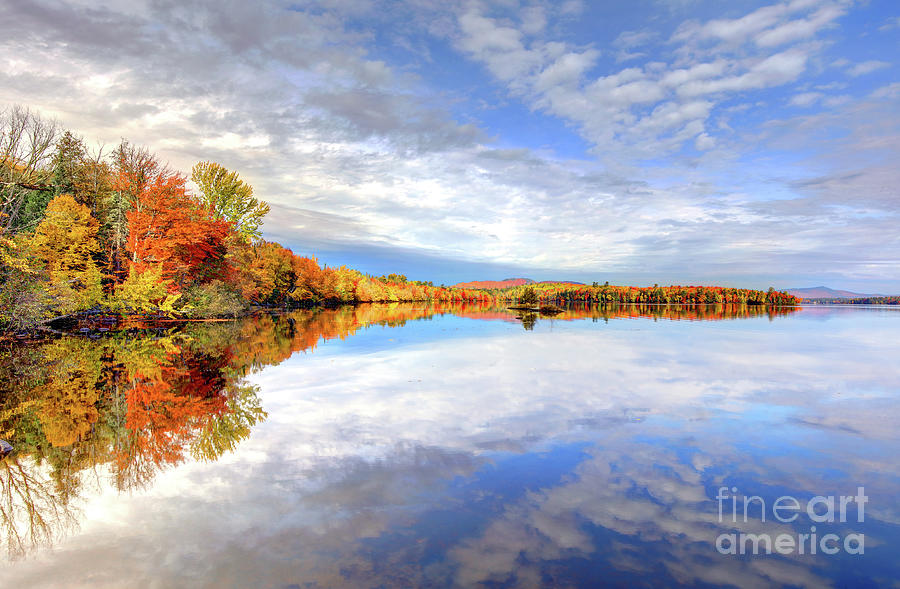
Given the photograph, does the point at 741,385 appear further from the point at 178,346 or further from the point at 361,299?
the point at 361,299

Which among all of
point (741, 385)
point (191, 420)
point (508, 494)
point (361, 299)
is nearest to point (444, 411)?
point (508, 494)

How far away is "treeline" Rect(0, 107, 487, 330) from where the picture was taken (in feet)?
85.4

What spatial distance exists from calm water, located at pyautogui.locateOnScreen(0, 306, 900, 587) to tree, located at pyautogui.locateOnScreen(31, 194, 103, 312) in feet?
58.9

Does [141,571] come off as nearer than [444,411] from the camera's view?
Yes

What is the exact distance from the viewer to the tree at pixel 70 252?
1195 inches

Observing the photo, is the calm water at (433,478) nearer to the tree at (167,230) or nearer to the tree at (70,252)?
the tree at (70,252)

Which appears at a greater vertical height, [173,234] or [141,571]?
[173,234]

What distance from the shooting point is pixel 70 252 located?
32.7 metres

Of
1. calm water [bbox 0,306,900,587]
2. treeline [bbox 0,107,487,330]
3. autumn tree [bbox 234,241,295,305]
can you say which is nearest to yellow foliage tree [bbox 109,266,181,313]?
treeline [bbox 0,107,487,330]

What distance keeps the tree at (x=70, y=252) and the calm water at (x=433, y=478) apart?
17963 mm

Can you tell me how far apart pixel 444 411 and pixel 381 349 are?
544 inches

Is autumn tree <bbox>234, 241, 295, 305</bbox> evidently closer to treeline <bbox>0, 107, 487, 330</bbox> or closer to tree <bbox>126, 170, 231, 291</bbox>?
treeline <bbox>0, 107, 487, 330</bbox>

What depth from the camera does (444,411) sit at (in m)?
12.6

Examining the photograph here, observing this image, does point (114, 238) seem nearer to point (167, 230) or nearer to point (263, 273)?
point (167, 230)
